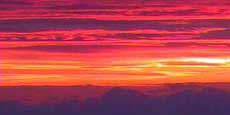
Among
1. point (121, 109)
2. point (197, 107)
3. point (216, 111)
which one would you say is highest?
point (197, 107)

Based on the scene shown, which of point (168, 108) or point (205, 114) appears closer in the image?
point (168, 108)

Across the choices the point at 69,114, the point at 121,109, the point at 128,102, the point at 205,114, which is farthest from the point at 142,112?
the point at 128,102

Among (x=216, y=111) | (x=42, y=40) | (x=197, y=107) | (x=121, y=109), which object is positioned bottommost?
(x=42, y=40)

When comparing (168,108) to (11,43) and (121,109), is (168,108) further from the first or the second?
(11,43)

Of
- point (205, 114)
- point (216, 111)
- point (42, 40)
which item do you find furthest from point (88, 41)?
point (205, 114)

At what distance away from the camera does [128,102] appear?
3551 inches

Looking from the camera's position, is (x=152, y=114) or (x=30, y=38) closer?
(x=30, y=38)

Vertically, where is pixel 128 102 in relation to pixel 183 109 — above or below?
above

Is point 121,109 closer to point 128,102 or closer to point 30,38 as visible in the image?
point 128,102

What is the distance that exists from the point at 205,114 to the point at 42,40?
41.7m

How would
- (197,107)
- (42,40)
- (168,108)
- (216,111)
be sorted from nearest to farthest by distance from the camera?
(42,40) → (216,111) → (168,108) → (197,107)

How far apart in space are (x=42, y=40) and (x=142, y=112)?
989 inches

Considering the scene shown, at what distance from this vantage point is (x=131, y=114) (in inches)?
3083

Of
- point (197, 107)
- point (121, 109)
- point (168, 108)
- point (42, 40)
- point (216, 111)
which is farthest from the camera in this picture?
point (197, 107)
